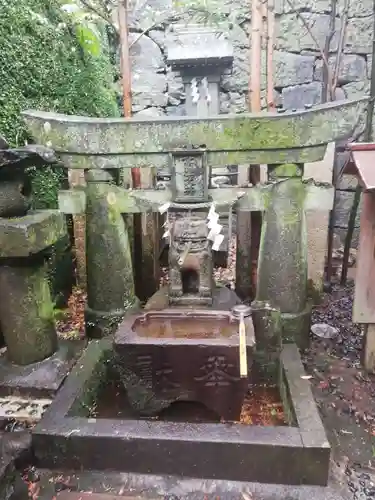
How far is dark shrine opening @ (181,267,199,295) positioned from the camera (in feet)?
15.0

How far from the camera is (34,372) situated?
3986mm

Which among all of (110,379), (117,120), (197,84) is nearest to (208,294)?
(110,379)

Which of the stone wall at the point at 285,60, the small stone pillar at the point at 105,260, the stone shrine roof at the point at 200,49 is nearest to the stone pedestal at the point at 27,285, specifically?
the small stone pillar at the point at 105,260

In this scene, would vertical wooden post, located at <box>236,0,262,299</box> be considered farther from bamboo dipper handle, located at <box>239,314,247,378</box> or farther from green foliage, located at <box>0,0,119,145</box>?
bamboo dipper handle, located at <box>239,314,247,378</box>

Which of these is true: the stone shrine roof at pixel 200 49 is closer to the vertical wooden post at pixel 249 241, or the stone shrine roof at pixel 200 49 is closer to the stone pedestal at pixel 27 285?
the vertical wooden post at pixel 249 241

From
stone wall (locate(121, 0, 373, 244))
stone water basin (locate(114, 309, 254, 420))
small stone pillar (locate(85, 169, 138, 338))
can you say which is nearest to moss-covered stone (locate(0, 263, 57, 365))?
small stone pillar (locate(85, 169, 138, 338))

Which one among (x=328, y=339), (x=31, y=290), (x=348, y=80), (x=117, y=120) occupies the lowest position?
(x=328, y=339)

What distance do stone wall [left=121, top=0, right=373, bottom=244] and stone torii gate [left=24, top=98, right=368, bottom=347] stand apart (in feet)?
14.6

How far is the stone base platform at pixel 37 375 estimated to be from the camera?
3846mm

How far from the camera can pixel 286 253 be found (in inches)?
185

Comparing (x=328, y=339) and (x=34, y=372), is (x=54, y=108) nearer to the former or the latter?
(x=34, y=372)

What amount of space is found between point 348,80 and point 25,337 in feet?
25.9

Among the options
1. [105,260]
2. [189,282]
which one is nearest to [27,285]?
[105,260]

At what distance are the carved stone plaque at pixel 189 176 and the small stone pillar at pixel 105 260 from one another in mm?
803
